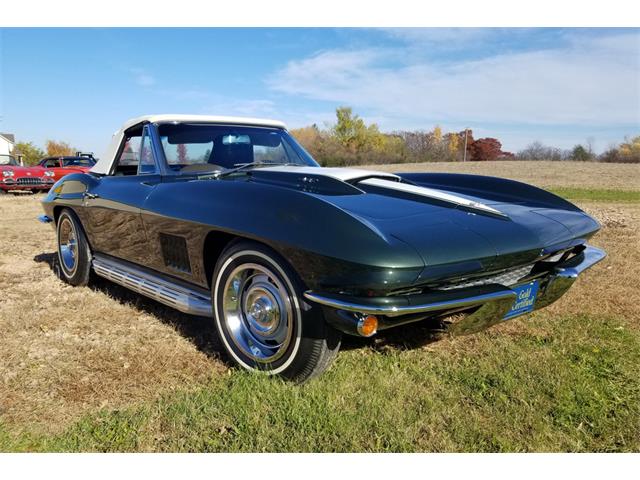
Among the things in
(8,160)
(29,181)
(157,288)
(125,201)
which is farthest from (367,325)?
(8,160)

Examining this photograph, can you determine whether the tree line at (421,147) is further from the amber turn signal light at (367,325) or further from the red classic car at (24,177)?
the amber turn signal light at (367,325)

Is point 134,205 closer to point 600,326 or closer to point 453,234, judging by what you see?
point 453,234

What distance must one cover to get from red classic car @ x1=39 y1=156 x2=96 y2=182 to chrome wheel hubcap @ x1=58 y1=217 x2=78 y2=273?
1324 cm

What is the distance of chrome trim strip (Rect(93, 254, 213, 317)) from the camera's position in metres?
3.03

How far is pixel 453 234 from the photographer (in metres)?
2.40

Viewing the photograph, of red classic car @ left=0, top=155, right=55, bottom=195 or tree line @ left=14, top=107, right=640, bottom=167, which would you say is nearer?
red classic car @ left=0, top=155, right=55, bottom=195

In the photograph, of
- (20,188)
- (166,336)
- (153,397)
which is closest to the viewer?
(153,397)

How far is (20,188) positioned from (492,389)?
17.6 meters

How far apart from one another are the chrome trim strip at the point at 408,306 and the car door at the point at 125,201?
177 cm

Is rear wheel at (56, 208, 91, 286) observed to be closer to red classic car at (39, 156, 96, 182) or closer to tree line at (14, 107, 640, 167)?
red classic car at (39, 156, 96, 182)

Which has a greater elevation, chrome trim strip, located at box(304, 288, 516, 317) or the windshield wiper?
the windshield wiper

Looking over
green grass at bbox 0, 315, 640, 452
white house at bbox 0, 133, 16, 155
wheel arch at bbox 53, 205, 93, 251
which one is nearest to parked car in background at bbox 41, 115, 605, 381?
green grass at bbox 0, 315, 640, 452

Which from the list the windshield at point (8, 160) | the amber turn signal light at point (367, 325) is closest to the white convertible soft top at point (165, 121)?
the amber turn signal light at point (367, 325)

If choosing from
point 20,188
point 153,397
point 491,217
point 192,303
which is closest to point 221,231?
point 192,303
